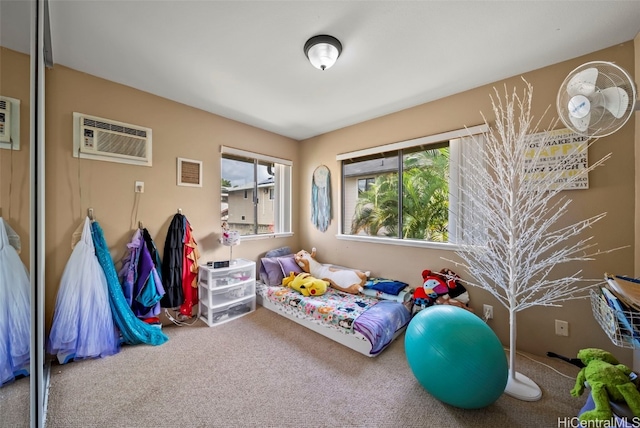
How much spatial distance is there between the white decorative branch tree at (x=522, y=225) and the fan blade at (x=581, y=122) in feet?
0.75

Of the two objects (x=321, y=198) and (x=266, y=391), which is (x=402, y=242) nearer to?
(x=321, y=198)

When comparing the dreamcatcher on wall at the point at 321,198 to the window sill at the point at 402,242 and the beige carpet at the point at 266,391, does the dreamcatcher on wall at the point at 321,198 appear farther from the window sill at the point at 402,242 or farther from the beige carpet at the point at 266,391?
the beige carpet at the point at 266,391

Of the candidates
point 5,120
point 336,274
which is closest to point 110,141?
point 5,120

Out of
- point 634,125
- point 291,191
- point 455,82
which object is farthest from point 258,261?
point 634,125

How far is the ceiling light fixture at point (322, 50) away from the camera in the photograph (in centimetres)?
164

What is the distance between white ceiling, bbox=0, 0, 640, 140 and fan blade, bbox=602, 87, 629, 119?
585 mm

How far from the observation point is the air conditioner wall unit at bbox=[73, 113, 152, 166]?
6.67 feet

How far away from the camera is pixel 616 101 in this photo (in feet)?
4.19

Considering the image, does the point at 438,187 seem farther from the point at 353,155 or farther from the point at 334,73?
the point at 334,73

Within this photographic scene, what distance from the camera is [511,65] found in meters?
1.95

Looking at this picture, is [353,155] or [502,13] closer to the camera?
[502,13]

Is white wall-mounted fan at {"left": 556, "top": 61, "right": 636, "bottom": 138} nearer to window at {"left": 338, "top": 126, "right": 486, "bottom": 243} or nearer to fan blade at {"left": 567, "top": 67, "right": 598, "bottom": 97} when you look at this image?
fan blade at {"left": 567, "top": 67, "right": 598, "bottom": 97}

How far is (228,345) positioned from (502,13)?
10.7ft

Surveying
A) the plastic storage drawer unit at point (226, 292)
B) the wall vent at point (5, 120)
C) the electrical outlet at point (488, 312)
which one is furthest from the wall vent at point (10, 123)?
the electrical outlet at point (488, 312)
